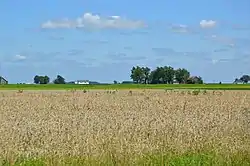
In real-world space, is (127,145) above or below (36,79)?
below

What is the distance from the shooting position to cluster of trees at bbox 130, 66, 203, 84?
153000 mm

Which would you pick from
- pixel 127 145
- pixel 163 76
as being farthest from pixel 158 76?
pixel 127 145

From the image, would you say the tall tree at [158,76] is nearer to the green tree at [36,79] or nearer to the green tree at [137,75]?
the green tree at [137,75]

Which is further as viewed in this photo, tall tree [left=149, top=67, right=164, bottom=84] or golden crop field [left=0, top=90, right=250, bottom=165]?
tall tree [left=149, top=67, right=164, bottom=84]

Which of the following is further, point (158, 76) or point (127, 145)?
point (158, 76)

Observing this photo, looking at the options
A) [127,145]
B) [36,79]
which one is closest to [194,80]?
[36,79]

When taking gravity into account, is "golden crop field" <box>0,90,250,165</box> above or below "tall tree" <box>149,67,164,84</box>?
below

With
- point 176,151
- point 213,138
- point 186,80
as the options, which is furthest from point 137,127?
point 186,80

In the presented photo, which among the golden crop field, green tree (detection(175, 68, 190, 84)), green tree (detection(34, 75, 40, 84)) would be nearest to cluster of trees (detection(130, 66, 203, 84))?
green tree (detection(175, 68, 190, 84))

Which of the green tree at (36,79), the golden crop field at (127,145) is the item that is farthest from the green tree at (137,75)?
the golden crop field at (127,145)

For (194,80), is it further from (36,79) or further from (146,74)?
(36,79)

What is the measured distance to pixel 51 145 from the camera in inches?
502

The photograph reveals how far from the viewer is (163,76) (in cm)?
15712

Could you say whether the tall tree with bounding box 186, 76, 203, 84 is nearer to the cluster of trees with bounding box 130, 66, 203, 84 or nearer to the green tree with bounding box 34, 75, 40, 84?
the cluster of trees with bounding box 130, 66, 203, 84
